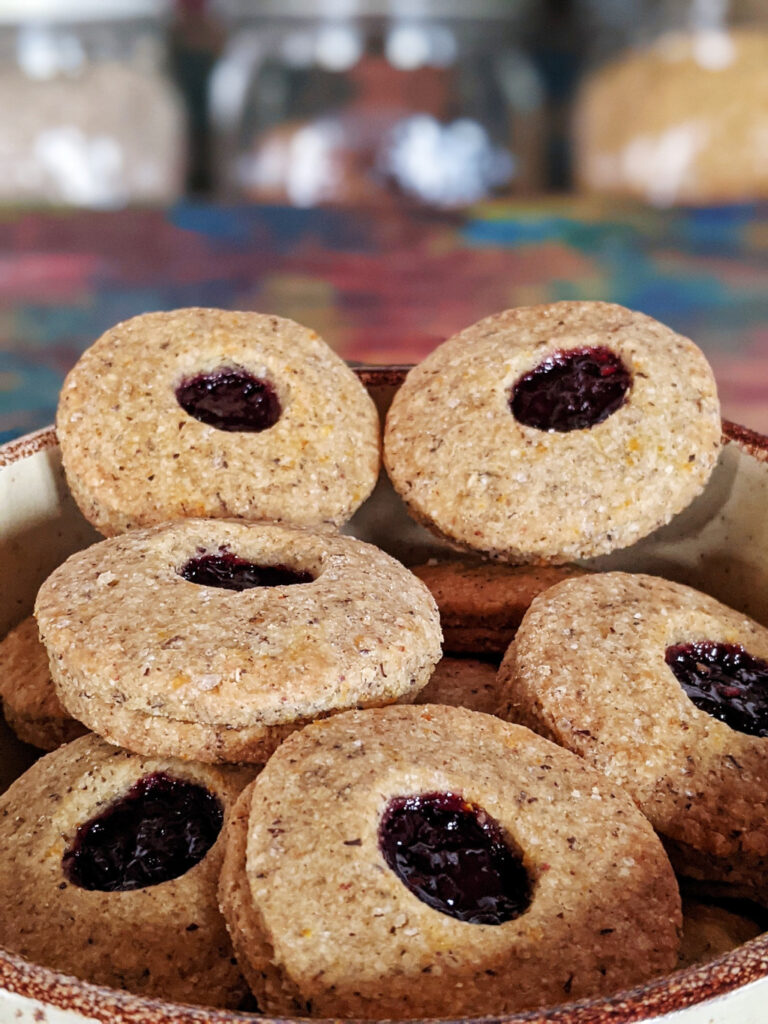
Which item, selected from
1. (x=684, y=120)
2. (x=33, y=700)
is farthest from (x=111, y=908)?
(x=684, y=120)

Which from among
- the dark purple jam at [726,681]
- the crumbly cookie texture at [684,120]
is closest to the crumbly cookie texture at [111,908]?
the dark purple jam at [726,681]

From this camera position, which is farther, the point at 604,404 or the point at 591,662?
the point at 604,404

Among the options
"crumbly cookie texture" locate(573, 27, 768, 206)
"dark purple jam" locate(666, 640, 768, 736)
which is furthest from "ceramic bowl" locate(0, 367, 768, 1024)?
"crumbly cookie texture" locate(573, 27, 768, 206)

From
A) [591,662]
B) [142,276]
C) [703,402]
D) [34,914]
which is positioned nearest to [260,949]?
[34,914]

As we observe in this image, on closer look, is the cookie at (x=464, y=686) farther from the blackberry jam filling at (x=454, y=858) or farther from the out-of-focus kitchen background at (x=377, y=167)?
the out-of-focus kitchen background at (x=377, y=167)

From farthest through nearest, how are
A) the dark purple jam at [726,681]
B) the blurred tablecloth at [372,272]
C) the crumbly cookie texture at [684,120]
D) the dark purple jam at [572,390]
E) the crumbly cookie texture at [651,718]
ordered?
1. the blurred tablecloth at [372,272]
2. the crumbly cookie texture at [684,120]
3. the dark purple jam at [572,390]
4. the dark purple jam at [726,681]
5. the crumbly cookie texture at [651,718]

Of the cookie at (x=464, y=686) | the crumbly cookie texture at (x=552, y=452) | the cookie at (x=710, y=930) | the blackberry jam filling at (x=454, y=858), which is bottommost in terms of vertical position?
the cookie at (x=710, y=930)

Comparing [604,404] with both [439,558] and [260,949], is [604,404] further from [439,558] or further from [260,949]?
[260,949]
